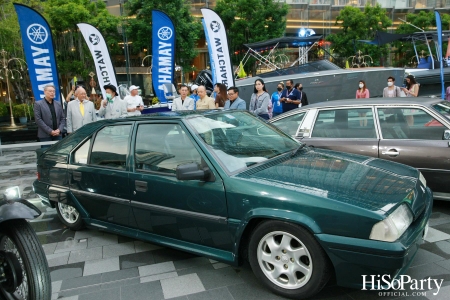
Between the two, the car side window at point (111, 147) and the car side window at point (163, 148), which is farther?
the car side window at point (111, 147)

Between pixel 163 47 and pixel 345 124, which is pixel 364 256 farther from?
pixel 163 47

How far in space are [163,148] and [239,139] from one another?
73 centimetres

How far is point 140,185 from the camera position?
349 cm

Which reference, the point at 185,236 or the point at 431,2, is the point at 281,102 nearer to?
the point at 185,236

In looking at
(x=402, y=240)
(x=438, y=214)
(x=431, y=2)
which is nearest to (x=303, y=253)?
(x=402, y=240)

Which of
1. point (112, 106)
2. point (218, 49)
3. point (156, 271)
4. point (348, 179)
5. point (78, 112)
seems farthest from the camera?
point (218, 49)

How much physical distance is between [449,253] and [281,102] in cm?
784

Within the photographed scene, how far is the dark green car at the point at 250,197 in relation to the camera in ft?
8.30

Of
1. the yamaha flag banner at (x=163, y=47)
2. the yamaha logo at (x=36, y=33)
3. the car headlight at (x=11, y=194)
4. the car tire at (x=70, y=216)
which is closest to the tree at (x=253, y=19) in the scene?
the yamaha flag banner at (x=163, y=47)

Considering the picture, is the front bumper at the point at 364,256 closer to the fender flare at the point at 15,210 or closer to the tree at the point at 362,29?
the fender flare at the point at 15,210

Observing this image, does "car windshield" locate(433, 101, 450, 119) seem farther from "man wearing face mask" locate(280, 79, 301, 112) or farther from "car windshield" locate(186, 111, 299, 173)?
"man wearing face mask" locate(280, 79, 301, 112)

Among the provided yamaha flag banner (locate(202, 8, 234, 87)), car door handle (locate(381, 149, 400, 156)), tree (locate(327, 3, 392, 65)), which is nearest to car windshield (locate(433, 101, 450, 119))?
car door handle (locate(381, 149, 400, 156))

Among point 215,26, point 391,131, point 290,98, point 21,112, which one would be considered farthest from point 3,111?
point 391,131

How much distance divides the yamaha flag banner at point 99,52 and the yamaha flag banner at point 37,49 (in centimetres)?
385
